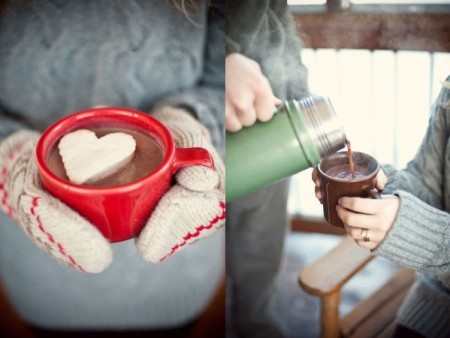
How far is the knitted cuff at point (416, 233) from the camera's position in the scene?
69 cm

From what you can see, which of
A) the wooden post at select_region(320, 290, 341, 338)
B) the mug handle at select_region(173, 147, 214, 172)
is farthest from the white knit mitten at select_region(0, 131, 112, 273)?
the wooden post at select_region(320, 290, 341, 338)

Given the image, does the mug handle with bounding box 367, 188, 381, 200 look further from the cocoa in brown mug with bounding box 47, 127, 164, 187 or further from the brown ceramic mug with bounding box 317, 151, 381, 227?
the cocoa in brown mug with bounding box 47, 127, 164, 187

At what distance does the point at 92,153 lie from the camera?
641 mm

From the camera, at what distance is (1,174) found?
2.46 ft

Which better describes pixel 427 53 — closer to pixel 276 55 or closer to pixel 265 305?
pixel 276 55

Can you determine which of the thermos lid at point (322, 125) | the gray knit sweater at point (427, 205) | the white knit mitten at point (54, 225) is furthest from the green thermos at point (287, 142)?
the white knit mitten at point (54, 225)

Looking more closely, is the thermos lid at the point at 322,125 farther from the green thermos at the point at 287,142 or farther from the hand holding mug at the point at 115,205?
the hand holding mug at the point at 115,205

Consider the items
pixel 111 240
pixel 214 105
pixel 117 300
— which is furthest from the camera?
pixel 117 300

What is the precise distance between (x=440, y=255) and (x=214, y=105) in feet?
1.29

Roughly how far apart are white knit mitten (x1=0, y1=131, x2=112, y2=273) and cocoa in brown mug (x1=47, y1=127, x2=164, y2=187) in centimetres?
4

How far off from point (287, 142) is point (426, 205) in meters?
0.20

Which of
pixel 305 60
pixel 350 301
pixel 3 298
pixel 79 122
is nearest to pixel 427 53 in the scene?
pixel 305 60

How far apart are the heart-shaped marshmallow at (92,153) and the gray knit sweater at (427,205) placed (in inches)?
13.6

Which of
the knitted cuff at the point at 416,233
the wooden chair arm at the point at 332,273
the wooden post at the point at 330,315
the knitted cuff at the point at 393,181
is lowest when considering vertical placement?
the wooden post at the point at 330,315
